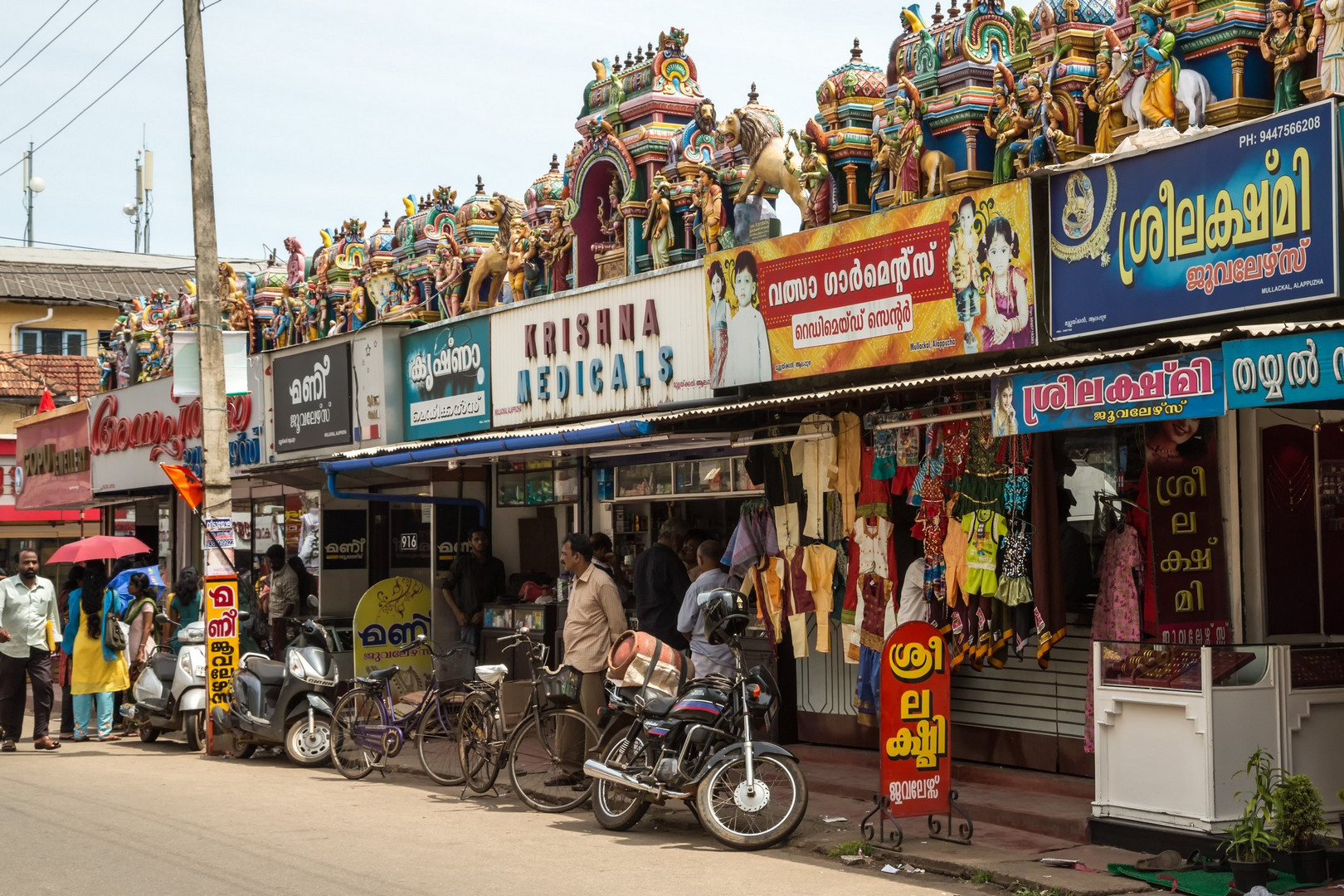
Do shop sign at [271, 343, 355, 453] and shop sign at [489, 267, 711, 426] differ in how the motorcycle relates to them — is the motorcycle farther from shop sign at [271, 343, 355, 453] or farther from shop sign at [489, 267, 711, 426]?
shop sign at [271, 343, 355, 453]

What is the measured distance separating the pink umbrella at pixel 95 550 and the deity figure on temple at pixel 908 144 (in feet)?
37.4

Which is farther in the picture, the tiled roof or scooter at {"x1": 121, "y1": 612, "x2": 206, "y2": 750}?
the tiled roof

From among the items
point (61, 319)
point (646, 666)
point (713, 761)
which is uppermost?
point (61, 319)

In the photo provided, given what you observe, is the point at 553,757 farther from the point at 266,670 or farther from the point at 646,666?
the point at 266,670

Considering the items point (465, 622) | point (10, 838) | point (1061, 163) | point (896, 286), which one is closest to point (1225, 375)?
point (1061, 163)

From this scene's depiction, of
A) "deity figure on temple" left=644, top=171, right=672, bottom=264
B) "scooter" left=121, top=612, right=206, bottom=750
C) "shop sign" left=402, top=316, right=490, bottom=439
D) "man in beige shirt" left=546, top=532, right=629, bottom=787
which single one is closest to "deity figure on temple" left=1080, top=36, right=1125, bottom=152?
"man in beige shirt" left=546, top=532, right=629, bottom=787

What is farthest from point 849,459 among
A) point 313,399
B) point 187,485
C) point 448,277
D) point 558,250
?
point 313,399

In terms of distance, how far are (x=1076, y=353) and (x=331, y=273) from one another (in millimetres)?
12603

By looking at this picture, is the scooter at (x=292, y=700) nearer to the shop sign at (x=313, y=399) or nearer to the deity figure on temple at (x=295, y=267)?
the shop sign at (x=313, y=399)

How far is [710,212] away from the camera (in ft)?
45.9

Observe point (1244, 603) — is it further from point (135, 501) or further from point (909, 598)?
point (135, 501)

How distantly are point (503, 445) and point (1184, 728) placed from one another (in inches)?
284

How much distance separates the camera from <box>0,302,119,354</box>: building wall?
40969 millimetres

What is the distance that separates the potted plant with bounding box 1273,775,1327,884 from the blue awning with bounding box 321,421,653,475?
585cm
